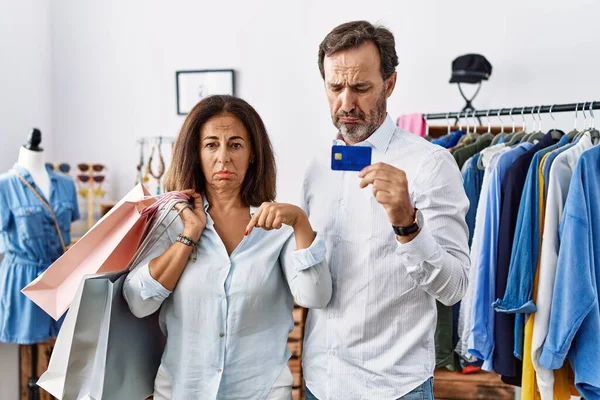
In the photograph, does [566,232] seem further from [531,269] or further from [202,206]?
[202,206]

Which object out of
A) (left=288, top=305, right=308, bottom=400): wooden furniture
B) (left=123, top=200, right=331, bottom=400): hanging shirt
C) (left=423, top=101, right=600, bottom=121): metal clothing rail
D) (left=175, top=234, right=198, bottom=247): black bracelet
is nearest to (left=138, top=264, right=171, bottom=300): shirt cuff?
(left=123, top=200, right=331, bottom=400): hanging shirt

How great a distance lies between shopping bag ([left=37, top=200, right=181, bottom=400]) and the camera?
149cm

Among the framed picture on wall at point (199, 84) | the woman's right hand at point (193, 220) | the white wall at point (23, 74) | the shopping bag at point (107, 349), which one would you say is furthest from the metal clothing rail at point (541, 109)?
the white wall at point (23, 74)

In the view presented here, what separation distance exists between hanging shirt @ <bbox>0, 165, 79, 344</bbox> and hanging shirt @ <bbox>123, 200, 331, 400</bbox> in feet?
5.67

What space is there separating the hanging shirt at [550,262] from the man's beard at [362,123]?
81 cm

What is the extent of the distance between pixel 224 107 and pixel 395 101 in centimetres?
239

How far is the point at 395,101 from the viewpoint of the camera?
12.8ft

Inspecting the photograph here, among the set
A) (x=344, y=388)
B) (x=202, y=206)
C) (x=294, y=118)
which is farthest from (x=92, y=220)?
(x=344, y=388)

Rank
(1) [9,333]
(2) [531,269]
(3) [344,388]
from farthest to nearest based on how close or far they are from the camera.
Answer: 1. (1) [9,333]
2. (2) [531,269]
3. (3) [344,388]

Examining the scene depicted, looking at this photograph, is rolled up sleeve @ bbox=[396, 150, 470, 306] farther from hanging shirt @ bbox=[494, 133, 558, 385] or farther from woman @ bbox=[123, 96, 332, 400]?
hanging shirt @ bbox=[494, 133, 558, 385]

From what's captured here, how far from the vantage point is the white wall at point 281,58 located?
3.64 meters

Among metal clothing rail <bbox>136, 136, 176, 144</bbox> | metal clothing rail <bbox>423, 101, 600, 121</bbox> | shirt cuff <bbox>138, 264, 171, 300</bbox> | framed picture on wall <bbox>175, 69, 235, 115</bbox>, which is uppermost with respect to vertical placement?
framed picture on wall <bbox>175, 69, 235, 115</bbox>

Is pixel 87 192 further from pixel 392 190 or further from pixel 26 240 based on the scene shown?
pixel 392 190

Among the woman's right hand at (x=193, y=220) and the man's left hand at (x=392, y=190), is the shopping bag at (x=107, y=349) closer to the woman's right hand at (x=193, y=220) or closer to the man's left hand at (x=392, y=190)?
the woman's right hand at (x=193, y=220)
